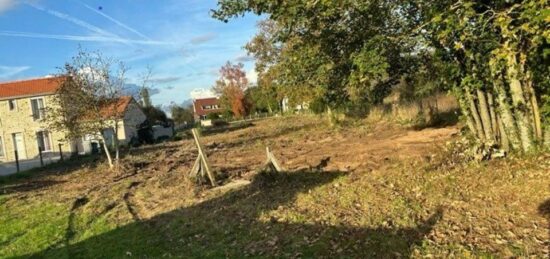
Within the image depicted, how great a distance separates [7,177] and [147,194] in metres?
11.8

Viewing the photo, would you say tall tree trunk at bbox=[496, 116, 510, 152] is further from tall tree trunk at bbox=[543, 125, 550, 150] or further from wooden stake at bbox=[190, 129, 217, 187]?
wooden stake at bbox=[190, 129, 217, 187]

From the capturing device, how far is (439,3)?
9.27 m

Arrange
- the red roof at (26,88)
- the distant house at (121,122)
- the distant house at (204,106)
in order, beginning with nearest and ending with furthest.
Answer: the distant house at (121,122), the red roof at (26,88), the distant house at (204,106)

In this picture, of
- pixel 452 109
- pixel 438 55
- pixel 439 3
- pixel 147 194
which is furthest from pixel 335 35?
pixel 452 109

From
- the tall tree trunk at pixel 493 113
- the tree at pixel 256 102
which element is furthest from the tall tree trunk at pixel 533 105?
the tree at pixel 256 102

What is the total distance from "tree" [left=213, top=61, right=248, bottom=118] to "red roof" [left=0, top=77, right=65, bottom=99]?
146 feet

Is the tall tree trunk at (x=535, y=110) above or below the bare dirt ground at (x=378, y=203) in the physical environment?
above

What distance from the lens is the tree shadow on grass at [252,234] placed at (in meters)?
6.93

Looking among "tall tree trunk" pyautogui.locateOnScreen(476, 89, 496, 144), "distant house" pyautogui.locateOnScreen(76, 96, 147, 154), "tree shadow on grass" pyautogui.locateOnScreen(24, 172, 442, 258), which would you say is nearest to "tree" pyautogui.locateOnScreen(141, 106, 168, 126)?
"distant house" pyautogui.locateOnScreen(76, 96, 147, 154)

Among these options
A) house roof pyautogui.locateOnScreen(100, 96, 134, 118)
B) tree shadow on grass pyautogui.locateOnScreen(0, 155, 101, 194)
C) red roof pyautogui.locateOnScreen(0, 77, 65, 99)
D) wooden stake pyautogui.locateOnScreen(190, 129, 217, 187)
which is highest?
red roof pyautogui.locateOnScreen(0, 77, 65, 99)

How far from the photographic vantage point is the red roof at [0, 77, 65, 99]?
39.4 metres

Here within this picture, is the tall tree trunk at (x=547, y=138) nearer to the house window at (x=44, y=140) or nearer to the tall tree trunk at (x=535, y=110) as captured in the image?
the tall tree trunk at (x=535, y=110)

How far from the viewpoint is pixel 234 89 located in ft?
282

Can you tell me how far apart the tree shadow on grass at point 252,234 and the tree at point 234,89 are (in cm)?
7318
